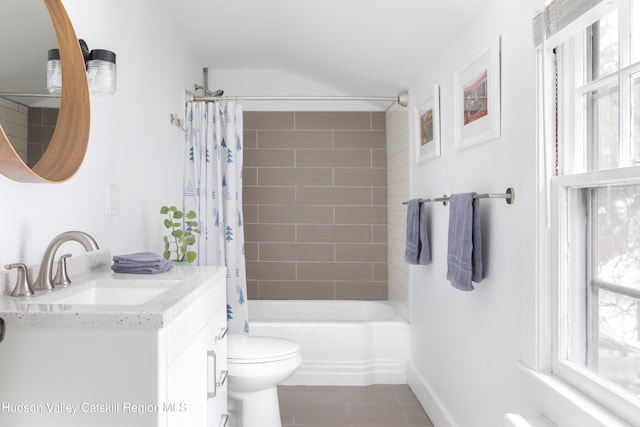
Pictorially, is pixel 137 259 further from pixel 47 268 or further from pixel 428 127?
pixel 428 127

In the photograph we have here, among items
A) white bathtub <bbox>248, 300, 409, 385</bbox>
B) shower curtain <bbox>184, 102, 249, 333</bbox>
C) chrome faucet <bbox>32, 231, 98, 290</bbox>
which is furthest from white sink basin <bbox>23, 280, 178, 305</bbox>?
white bathtub <bbox>248, 300, 409, 385</bbox>

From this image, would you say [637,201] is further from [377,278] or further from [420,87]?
[377,278]

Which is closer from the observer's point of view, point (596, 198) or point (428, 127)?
point (596, 198)

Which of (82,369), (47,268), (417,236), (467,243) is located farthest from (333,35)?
(82,369)

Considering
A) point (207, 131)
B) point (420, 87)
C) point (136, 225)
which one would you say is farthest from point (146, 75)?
point (420, 87)

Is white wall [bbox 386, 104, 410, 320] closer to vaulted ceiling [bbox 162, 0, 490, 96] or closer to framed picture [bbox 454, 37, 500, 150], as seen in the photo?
vaulted ceiling [bbox 162, 0, 490, 96]

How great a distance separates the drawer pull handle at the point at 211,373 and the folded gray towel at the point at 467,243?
41.8 inches

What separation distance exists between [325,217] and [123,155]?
2240 mm

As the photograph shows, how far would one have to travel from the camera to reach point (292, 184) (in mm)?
4242

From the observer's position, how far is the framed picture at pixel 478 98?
6.51 feet

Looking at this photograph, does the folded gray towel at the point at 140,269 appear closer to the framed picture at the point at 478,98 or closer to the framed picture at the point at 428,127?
the framed picture at the point at 478,98

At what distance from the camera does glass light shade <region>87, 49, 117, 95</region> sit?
70.5 inches

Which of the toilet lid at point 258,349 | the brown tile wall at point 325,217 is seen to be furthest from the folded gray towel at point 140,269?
the brown tile wall at point 325,217

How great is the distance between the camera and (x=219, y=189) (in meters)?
2.99
